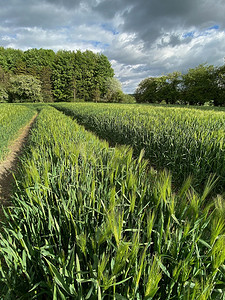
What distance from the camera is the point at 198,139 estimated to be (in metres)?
3.28

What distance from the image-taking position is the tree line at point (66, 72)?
153 ft

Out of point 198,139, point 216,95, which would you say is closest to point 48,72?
point 216,95

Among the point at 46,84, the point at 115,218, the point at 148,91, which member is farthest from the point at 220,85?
the point at 46,84

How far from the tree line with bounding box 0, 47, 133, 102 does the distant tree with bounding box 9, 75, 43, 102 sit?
384 cm

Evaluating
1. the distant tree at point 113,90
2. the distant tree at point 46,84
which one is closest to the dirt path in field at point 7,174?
the distant tree at point 46,84

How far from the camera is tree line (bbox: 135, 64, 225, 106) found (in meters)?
31.8

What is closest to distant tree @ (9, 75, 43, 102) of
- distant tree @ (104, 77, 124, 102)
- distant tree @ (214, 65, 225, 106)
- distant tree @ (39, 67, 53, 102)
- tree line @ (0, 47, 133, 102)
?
tree line @ (0, 47, 133, 102)

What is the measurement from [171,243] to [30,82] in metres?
45.6

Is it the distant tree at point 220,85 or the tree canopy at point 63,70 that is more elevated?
the tree canopy at point 63,70

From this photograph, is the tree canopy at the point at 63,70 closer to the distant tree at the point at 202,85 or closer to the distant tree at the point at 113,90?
the distant tree at the point at 113,90

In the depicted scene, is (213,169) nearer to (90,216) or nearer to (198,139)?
(198,139)

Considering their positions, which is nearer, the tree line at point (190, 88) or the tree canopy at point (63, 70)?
the tree line at point (190, 88)

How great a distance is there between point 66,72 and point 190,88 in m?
35.5

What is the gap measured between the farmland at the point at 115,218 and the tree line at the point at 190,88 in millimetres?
33679
